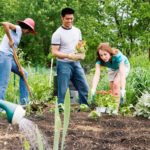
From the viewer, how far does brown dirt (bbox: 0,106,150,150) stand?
4566 mm

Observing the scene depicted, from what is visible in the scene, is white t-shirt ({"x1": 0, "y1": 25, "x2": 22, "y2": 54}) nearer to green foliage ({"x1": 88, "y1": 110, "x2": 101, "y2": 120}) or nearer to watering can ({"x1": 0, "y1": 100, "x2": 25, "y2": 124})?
green foliage ({"x1": 88, "y1": 110, "x2": 101, "y2": 120})

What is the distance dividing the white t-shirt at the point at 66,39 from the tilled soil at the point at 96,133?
3.34ft

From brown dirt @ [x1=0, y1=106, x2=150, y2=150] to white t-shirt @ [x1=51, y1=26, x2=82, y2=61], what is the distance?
1.02m

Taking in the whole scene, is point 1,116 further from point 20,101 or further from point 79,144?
point 79,144

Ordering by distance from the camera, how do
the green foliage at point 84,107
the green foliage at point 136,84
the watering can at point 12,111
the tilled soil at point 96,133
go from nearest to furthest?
the watering can at point 12,111
the tilled soil at point 96,133
the green foliage at point 84,107
the green foliage at point 136,84

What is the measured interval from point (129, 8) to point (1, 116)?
1884 cm

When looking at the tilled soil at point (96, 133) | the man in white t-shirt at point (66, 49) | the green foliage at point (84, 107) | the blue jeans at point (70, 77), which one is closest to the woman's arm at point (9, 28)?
the man in white t-shirt at point (66, 49)

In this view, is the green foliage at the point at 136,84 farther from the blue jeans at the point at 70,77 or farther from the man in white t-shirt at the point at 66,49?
the man in white t-shirt at the point at 66,49

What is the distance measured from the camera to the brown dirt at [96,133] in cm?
457

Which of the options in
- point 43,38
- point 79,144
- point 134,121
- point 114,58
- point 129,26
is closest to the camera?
point 79,144

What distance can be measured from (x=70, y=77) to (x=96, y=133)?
2.35 m

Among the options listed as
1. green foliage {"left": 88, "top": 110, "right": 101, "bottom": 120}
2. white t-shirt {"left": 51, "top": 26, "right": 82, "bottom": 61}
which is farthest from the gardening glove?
green foliage {"left": 88, "top": 110, "right": 101, "bottom": 120}

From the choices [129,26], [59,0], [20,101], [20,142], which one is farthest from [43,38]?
[20,142]

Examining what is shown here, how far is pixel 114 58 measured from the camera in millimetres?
7395
